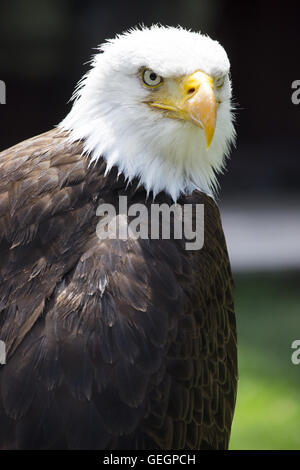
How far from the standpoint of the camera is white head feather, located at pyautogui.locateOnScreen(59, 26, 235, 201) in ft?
10.7

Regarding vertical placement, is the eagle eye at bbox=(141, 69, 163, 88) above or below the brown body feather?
above

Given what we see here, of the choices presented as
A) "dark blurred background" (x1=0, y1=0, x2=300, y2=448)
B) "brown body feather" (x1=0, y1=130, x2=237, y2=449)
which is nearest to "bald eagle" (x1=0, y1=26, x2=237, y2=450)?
"brown body feather" (x1=0, y1=130, x2=237, y2=449)

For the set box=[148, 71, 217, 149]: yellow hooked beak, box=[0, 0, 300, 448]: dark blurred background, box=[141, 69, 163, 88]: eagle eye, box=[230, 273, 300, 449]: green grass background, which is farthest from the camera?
box=[0, 0, 300, 448]: dark blurred background

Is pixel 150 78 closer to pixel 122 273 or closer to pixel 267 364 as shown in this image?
pixel 122 273

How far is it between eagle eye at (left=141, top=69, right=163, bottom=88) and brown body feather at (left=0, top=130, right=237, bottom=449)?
366mm

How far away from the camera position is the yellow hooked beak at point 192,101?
126 inches

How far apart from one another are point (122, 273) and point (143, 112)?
2.17 feet

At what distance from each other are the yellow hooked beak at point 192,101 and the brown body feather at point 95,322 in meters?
0.33

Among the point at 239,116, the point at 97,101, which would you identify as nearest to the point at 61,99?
the point at 239,116

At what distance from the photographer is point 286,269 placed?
8.52 m

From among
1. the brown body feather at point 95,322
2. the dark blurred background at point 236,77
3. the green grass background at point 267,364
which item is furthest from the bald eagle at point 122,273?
the dark blurred background at point 236,77

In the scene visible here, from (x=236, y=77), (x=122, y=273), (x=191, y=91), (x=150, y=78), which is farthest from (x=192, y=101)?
(x=236, y=77)

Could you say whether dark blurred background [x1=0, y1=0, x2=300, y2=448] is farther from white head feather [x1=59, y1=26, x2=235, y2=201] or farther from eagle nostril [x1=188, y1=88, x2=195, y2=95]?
eagle nostril [x1=188, y1=88, x2=195, y2=95]

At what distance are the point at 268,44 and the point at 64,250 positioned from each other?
7277mm
